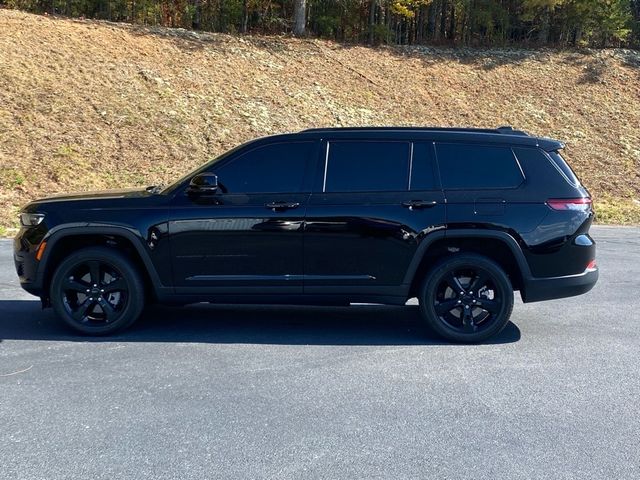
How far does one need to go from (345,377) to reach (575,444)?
5.68ft

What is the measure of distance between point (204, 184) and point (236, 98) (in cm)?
1671

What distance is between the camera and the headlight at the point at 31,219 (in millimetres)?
6004

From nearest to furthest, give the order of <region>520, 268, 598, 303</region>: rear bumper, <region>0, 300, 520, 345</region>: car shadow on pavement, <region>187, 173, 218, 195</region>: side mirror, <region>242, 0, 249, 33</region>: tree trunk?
<region>187, 173, 218, 195</region>: side mirror
<region>520, 268, 598, 303</region>: rear bumper
<region>0, 300, 520, 345</region>: car shadow on pavement
<region>242, 0, 249, 33</region>: tree trunk

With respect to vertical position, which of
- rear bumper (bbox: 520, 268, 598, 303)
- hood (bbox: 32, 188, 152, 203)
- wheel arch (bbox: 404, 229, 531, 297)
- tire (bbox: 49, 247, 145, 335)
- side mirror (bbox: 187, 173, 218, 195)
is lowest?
tire (bbox: 49, 247, 145, 335)

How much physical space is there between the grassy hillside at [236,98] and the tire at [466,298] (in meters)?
10.4

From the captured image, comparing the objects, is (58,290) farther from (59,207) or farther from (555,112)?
(555,112)

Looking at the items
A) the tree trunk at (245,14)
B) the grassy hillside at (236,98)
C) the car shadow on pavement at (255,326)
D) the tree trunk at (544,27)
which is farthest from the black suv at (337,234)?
the tree trunk at (544,27)

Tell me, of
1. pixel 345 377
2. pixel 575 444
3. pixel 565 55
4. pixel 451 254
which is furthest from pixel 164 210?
pixel 565 55

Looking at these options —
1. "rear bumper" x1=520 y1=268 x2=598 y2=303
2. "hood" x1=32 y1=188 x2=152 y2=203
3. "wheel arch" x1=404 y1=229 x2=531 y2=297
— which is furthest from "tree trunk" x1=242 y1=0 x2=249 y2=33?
"rear bumper" x1=520 y1=268 x2=598 y2=303

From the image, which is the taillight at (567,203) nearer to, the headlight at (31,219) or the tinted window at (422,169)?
the tinted window at (422,169)

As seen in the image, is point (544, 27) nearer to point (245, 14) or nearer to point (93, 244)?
point (245, 14)

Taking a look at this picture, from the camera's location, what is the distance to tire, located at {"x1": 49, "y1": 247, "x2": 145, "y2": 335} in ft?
19.7

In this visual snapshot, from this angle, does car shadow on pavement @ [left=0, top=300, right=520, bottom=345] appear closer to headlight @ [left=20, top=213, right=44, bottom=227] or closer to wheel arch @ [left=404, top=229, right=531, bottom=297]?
wheel arch @ [left=404, top=229, right=531, bottom=297]

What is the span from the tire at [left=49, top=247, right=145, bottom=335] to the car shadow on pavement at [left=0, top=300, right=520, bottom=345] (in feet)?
0.51
